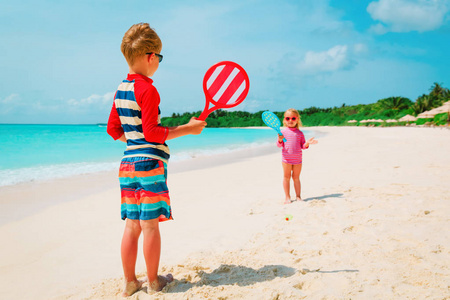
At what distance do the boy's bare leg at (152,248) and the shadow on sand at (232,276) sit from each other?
11cm

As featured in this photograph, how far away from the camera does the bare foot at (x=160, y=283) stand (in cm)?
217

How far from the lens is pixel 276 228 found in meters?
3.40

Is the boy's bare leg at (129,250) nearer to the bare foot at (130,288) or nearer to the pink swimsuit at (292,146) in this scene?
the bare foot at (130,288)

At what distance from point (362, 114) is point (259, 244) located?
54.4 m

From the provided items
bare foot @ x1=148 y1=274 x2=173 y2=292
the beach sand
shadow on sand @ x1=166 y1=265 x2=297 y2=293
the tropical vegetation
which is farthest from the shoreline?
the tropical vegetation

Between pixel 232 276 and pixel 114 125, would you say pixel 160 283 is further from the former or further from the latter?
pixel 114 125

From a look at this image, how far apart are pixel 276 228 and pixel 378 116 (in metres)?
45.7

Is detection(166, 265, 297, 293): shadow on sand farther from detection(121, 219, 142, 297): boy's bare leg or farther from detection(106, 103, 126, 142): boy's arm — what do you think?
detection(106, 103, 126, 142): boy's arm

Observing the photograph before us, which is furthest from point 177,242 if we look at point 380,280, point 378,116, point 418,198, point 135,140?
point 378,116

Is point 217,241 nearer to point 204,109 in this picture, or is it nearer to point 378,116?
point 204,109

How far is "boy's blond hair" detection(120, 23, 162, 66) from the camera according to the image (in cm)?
200

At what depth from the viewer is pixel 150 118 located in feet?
6.18

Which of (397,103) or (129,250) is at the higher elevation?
(397,103)

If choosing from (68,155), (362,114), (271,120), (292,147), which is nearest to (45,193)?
(271,120)
